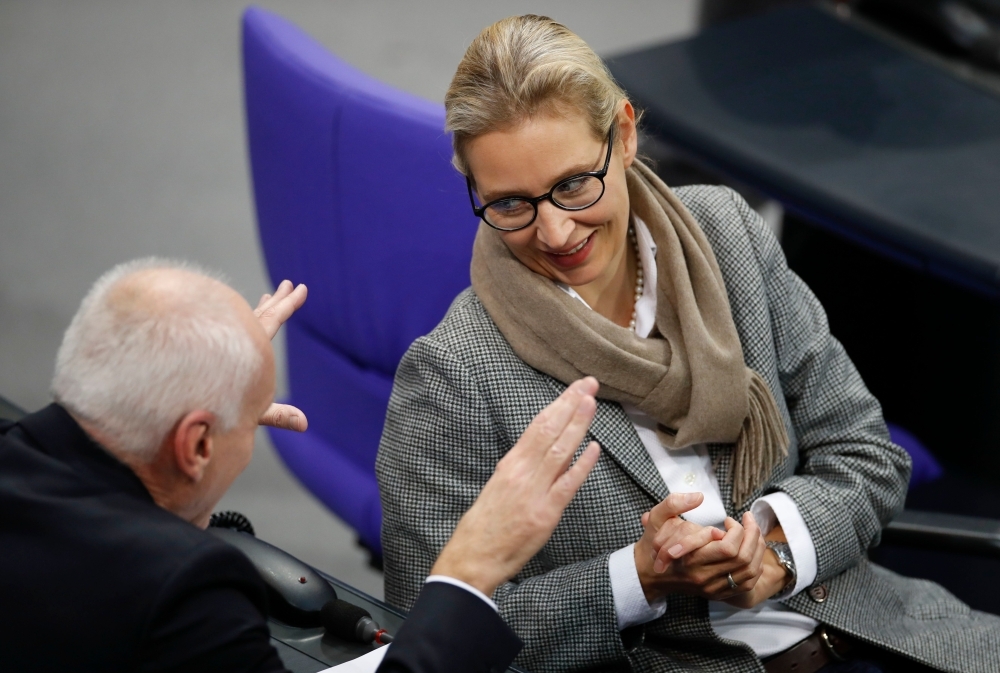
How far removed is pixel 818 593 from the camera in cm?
168

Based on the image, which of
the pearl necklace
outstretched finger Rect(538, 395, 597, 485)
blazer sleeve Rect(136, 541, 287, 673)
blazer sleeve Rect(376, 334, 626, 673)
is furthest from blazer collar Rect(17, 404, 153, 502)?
the pearl necklace

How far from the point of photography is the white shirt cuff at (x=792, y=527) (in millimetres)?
1644

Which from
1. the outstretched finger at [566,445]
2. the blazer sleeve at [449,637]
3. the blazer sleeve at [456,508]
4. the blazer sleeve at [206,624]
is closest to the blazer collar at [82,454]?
the blazer sleeve at [206,624]

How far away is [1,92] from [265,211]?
113 inches

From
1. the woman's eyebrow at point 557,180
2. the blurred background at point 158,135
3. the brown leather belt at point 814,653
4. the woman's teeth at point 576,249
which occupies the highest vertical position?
the woman's eyebrow at point 557,180

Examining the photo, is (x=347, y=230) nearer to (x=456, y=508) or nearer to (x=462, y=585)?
(x=456, y=508)

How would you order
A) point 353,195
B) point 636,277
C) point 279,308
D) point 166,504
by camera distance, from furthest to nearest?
1. point 353,195
2. point 636,277
3. point 279,308
4. point 166,504

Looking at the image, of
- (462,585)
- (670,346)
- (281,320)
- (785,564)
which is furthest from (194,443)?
(785,564)

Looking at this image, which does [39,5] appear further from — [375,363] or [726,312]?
[726,312]

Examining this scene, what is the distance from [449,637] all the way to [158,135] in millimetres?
3801

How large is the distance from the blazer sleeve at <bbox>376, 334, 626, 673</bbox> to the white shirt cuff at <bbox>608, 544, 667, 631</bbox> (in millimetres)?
12

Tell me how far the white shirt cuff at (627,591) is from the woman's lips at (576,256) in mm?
388

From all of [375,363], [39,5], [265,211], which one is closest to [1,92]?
[39,5]

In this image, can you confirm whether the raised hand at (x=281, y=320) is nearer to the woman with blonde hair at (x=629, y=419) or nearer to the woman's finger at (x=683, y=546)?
the woman with blonde hair at (x=629, y=419)
